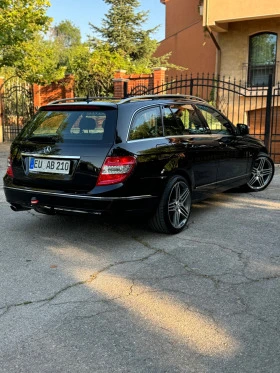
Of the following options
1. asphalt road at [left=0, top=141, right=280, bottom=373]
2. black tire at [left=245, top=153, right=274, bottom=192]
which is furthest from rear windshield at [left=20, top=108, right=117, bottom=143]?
black tire at [left=245, top=153, right=274, bottom=192]

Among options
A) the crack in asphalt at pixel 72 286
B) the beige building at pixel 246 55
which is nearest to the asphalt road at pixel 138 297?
the crack in asphalt at pixel 72 286

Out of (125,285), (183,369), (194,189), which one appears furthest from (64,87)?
(183,369)

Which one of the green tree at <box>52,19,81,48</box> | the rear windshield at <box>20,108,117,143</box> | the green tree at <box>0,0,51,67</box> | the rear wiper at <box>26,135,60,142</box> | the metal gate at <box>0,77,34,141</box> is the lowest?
the rear wiper at <box>26,135,60,142</box>

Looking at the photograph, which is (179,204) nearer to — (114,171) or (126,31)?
(114,171)

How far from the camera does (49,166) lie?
4.40 meters

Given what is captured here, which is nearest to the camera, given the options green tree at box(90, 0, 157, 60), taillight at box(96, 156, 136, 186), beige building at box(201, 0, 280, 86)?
taillight at box(96, 156, 136, 186)

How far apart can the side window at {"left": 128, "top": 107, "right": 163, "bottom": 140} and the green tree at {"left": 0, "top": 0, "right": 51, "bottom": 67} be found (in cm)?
1189

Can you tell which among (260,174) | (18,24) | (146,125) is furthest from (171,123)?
(18,24)

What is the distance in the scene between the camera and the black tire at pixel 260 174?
726 cm

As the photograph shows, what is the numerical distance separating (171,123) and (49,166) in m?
1.64

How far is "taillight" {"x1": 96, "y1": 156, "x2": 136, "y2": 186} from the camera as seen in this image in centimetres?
418

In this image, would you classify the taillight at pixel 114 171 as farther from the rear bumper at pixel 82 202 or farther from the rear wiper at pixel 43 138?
the rear wiper at pixel 43 138

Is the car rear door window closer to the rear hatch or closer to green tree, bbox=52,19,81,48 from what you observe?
the rear hatch

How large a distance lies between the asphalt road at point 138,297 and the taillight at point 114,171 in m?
0.80
